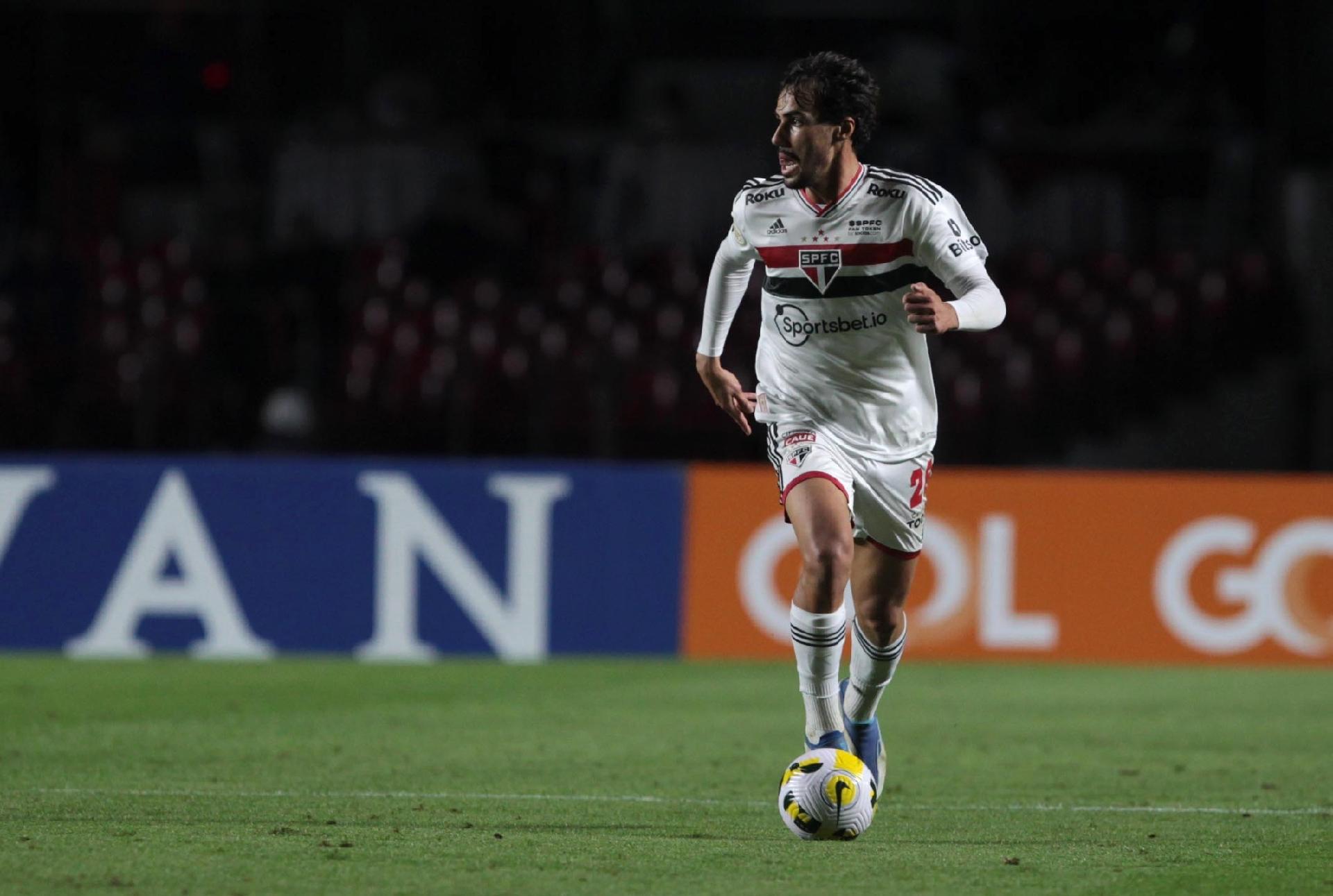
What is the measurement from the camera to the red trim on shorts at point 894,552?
19.9ft

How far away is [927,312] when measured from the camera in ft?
17.6

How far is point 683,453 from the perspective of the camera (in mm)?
13930

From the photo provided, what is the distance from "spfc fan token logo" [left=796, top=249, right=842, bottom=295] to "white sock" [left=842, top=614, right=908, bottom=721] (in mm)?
1078

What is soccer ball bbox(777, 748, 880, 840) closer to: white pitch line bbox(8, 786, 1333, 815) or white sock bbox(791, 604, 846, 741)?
white sock bbox(791, 604, 846, 741)

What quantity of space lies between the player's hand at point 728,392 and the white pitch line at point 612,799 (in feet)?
3.97

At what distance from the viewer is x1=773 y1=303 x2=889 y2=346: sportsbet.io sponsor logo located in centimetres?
591

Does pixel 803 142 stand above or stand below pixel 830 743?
above

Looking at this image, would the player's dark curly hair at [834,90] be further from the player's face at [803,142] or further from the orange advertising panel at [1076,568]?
the orange advertising panel at [1076,568]

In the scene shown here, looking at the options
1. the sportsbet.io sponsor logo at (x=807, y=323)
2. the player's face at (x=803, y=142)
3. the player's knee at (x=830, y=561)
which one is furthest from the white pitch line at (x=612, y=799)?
the player's face at (x=803, y=142)

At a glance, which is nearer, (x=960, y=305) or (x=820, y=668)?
(x=960, y=305)

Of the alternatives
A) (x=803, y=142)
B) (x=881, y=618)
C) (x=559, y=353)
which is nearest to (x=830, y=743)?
(x=881, y=618)

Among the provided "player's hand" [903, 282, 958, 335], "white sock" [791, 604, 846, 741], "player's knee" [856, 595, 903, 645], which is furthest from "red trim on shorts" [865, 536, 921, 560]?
"player's hand" [903, 282, 958, 335]

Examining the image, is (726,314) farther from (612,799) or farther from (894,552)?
(612,799)

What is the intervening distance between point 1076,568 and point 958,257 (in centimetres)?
654
